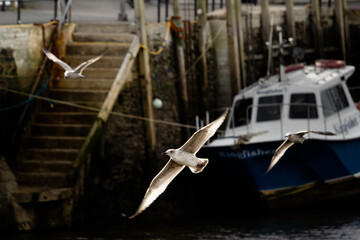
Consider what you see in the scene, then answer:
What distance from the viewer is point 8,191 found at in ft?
55.7

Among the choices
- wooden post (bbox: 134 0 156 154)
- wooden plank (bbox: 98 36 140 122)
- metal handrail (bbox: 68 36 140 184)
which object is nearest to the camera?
metal handrail (bbox: 68 36 140 184)

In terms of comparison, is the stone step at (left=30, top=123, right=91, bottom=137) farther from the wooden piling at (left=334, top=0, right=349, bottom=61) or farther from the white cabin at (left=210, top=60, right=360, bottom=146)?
the wooden piling at (left=334, top=0, right=349, bottom=61)

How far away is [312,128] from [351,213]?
190 centimetres

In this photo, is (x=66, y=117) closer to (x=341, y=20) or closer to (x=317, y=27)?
(x=317, y=27)

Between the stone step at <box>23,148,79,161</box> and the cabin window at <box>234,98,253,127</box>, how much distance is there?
12.5 ft

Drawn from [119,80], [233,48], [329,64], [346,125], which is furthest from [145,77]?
[346,125]

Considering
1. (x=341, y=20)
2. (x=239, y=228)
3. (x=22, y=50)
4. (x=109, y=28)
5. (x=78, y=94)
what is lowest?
(x=239, y=228)

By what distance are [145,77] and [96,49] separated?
1.25 meters

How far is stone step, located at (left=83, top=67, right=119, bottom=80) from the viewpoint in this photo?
1927 centimetres

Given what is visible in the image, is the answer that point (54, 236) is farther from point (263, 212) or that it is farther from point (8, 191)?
point (263, 212)

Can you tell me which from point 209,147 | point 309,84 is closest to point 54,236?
point 209,147

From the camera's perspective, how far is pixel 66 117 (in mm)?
18734

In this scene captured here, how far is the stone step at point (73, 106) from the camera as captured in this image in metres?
18.7

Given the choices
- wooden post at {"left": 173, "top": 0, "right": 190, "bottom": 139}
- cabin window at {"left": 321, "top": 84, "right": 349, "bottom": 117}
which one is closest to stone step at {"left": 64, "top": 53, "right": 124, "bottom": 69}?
wooden post at {"left": 173, "top": 0, "right": 190, "bottom": 139}
